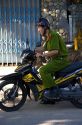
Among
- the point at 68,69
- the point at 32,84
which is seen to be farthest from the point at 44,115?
the point at 68,69

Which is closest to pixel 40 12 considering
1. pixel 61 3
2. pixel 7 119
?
pixel 61 3

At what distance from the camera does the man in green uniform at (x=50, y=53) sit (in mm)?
7617

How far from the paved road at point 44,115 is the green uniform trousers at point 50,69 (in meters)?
0.52

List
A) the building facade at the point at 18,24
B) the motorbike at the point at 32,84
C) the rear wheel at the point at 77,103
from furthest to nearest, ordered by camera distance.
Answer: the building facade at the point at 18,24
the rear wheel at the point at 77,103
the motorbike at the point at 32,84

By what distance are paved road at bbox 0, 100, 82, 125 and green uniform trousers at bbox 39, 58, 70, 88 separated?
1.69 ft

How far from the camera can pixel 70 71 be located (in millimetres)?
7848

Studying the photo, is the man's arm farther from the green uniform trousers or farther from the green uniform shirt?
the green uniform trousers

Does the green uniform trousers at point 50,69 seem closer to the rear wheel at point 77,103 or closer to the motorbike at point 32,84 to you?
the motorbike at point 32,84

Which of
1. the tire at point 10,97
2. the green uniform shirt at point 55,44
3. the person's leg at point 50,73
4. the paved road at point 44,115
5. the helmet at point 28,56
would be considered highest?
the green uniform shirt at point 55,44

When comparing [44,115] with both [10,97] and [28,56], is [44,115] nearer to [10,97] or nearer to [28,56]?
[10,97]

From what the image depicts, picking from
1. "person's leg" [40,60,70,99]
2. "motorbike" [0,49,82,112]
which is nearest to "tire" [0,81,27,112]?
"motorbike" [0,49,82,112]

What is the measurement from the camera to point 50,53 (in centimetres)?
761

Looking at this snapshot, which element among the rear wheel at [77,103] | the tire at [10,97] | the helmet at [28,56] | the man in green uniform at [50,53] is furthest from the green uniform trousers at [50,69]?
the rear wheel at [77,103]

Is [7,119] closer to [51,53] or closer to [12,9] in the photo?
[51,53]
